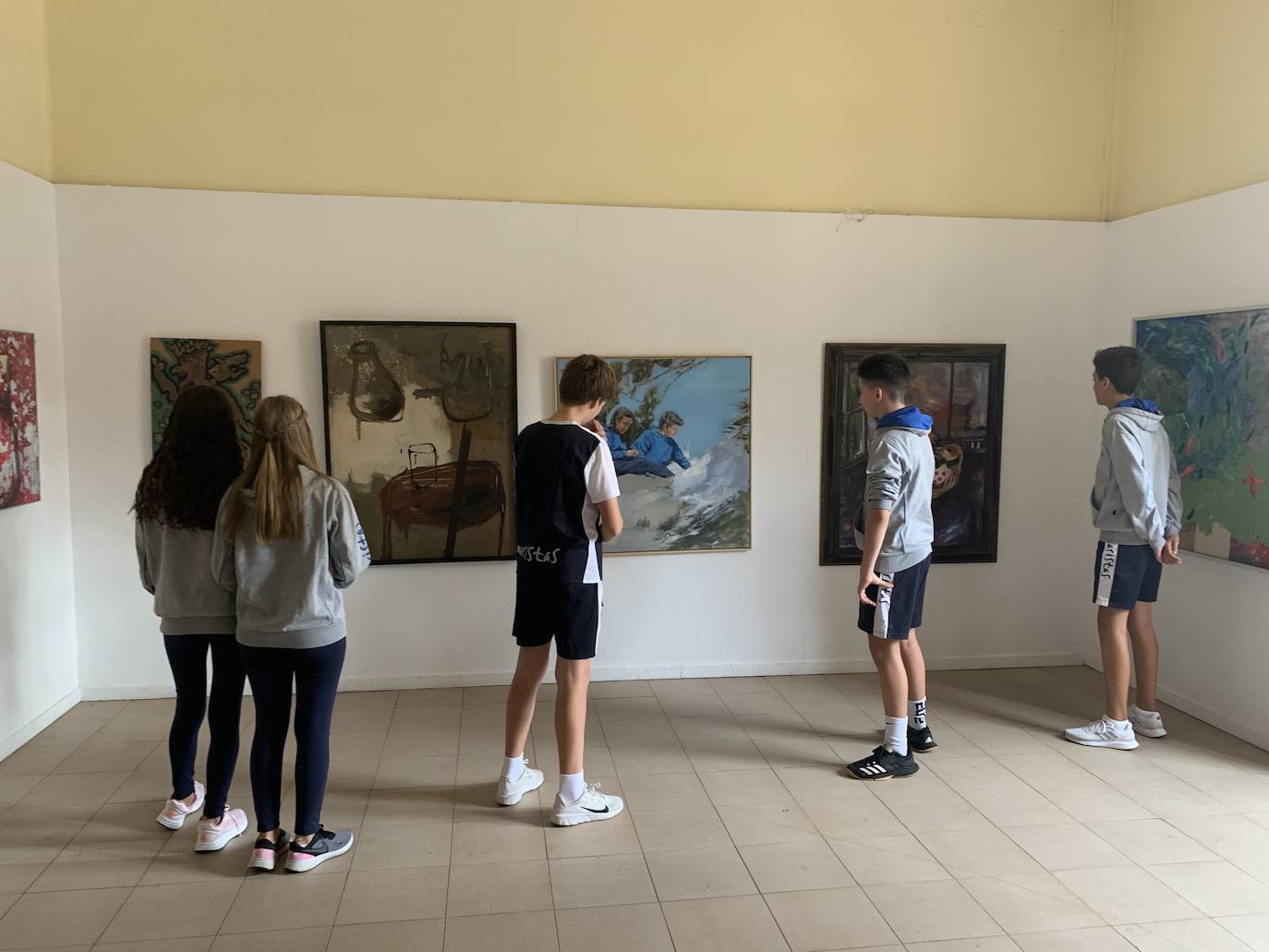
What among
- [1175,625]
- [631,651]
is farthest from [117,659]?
[1175,625]

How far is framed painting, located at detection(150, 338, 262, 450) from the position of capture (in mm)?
4199

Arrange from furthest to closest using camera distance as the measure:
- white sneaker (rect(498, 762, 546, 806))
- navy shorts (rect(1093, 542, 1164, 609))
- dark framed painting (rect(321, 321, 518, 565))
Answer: dark framed painting (rect(321, 321, 518, 565)), navy shorts (rect(1093, 542, 1164, 609)), white sneaker (rect(498, 762, 546, 806))

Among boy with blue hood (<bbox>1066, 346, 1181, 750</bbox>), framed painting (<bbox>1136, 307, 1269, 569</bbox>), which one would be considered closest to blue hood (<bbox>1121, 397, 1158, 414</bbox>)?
boy with blue hood (<bbox>1066, 346, 1181, 750</bbox>)

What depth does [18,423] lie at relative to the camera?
149 inches

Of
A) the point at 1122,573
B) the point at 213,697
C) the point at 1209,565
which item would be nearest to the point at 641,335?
the point at 1122,573

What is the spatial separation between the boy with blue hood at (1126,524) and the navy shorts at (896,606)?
3.07ft

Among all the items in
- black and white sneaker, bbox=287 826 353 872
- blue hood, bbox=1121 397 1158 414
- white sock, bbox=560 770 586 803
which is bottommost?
black and white sneaker, bbox=287 826 353 872

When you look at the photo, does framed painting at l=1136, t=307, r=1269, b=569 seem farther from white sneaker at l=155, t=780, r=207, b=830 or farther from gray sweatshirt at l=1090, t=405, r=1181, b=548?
white sneaker at l=155, t=780, r=207, b=830

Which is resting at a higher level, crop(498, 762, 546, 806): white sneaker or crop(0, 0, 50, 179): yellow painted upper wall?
crop(0, 0, 50, 179): yellow painted upper wall

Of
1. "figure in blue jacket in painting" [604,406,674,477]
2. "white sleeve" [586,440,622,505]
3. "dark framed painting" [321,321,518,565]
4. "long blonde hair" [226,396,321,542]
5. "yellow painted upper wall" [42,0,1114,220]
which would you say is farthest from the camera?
"figure in blue jacket in painting" [604,406,674,477]

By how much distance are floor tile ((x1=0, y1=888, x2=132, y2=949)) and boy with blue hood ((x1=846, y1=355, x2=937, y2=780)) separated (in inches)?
102

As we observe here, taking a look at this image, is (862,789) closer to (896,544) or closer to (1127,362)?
(896,544)

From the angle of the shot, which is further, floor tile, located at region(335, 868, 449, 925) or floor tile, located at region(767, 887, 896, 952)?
floor tile, located at region(335, 868, 449, 925)

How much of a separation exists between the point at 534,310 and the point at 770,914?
2920 millimetres
